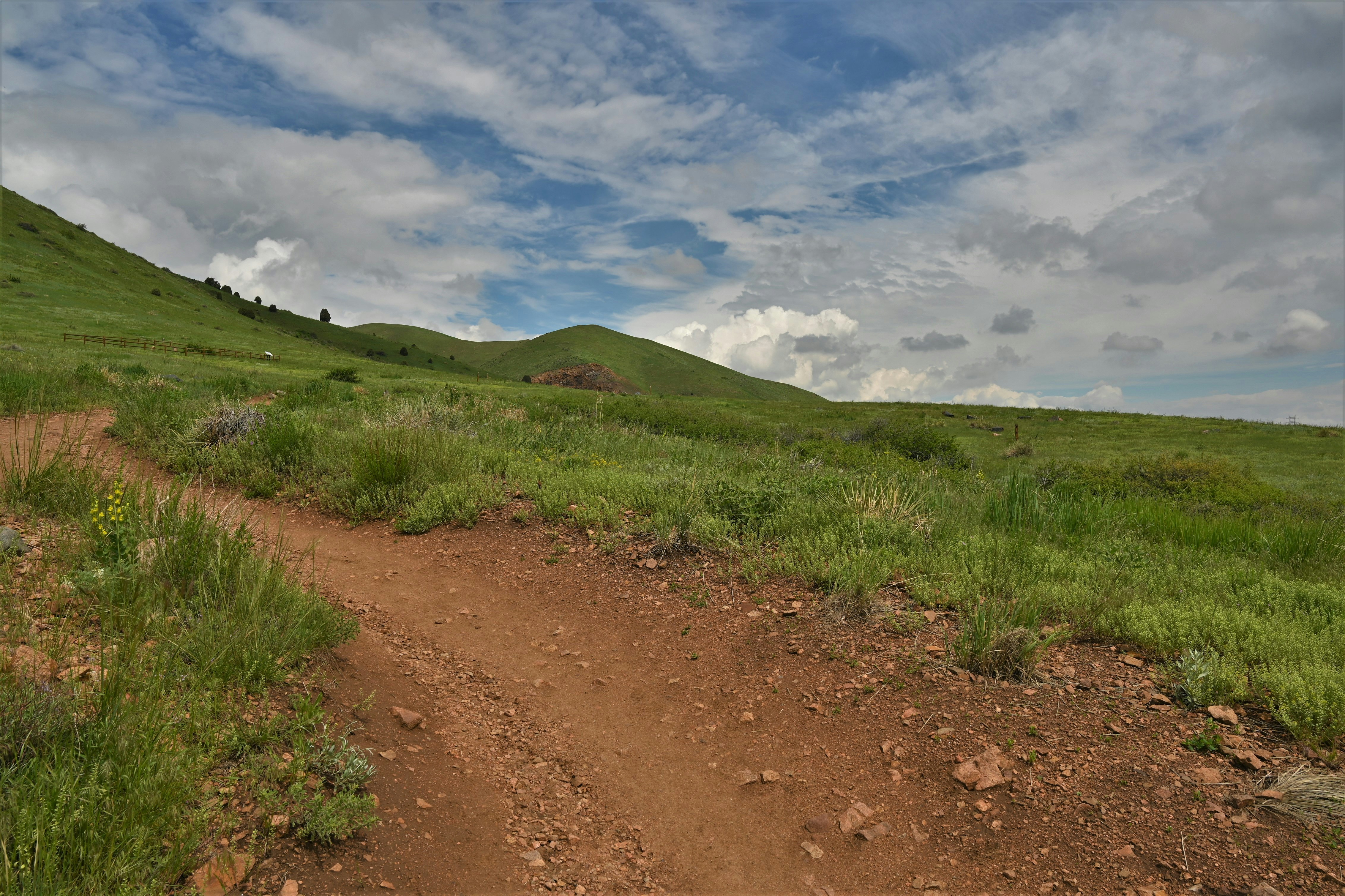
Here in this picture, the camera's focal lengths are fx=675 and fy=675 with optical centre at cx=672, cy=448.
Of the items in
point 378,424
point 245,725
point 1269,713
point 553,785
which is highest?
point 378,424

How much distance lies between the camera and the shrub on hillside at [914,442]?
64.7ft

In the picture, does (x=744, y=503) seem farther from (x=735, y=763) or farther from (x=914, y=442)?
(x=914, y=442)

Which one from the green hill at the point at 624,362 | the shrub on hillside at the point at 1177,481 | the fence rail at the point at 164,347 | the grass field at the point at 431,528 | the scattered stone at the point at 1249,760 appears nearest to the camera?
the grass field at the point at 431,528

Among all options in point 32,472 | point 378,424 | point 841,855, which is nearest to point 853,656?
point 841,855

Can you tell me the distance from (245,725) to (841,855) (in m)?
2.95

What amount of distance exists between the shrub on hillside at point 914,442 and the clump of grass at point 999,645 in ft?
45.1

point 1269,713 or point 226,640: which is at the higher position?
point 1269,713

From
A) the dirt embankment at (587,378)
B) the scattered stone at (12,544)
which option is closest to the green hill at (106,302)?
the dirt embankment at (587,378)

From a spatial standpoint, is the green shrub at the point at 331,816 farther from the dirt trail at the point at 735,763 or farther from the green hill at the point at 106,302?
the green hill at the point at 106,302

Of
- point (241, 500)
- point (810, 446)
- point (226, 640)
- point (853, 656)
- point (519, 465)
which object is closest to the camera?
point (226, 640)

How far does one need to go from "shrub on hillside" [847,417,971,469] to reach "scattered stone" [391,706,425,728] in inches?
618

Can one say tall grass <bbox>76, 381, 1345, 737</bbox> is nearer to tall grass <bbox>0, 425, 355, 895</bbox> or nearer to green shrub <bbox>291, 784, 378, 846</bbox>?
tall grass <bbox>0, 425, 355, 895</bbox>

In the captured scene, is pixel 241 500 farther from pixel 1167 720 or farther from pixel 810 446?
pixel 810 446

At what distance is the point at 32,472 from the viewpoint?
5289mm
